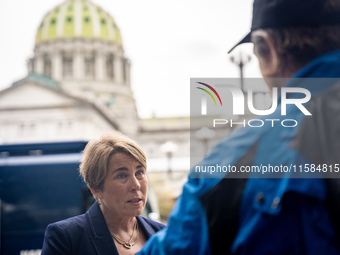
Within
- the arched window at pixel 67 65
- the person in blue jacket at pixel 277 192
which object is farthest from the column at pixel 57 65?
the person in blue jacket at pixel 277 192

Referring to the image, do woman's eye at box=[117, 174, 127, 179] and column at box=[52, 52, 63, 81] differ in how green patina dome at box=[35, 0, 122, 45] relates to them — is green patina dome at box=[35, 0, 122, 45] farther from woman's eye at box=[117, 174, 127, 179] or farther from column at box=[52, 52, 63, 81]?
woman's eye at box=[117, 174, 127, 179]

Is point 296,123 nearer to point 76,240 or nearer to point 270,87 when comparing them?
point 270,87

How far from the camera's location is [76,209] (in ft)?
19.0

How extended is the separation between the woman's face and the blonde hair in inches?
0.7

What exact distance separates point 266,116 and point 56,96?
45.8 m

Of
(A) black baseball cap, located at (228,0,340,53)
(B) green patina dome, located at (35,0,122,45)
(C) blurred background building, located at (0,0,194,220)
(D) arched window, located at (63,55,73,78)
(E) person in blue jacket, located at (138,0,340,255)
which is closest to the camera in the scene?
(E) person in blue jacket, located at (138,0,340,255)

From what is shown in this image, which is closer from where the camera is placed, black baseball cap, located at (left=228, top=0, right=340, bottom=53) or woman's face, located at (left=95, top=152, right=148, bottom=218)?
black baseball cap, located at (left=228, top=0, right=340, bottom=53)

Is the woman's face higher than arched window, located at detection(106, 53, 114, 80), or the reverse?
arched window, located at detection(106, 53, 114, 80)

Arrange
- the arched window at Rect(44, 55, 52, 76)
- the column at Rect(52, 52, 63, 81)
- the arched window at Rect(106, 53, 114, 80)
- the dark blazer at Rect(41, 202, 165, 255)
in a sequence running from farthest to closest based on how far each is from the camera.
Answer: the arched window at Rect(106, 53, 114, 80) → the arched window at Rect(44, 55, 52, 76) → the column at Rect(52, 52, 63, 81) → the dark blazer at Rect(41, 202, 165, 255)

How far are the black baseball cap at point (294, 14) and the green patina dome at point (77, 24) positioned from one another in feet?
228

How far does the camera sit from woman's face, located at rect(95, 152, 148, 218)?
1.86 meters
